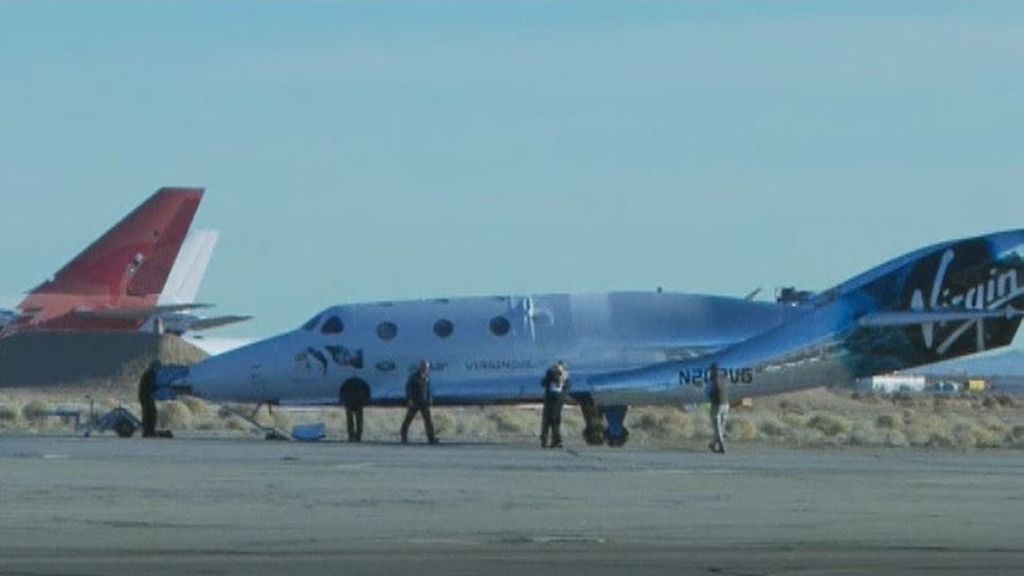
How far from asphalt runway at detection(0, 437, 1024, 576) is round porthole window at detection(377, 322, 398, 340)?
8.27 meters

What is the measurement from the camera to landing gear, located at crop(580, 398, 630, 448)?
41562 millimetres

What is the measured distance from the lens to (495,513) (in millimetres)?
22953

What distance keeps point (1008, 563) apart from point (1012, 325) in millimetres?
24749

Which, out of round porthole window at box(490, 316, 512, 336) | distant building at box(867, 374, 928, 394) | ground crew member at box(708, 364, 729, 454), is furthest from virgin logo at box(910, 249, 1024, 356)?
distant building at box(867, 374, 928, 394)

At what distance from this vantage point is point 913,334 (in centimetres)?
4244

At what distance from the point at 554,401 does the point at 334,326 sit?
5732mm

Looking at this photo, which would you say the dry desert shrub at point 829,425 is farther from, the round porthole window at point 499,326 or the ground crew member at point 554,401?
the ground crew member at point 554,401

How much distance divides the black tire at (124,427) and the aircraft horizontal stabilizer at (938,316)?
41.6 ft

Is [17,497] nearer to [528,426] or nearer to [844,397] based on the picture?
[528,426]

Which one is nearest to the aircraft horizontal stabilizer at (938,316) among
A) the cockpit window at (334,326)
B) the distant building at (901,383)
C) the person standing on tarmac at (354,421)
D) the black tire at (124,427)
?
the person standing on tarmac at (354,421)

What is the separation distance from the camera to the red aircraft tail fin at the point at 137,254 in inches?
3132

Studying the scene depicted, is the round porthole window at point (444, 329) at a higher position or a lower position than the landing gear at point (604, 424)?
higher

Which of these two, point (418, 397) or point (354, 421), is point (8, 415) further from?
point (418, 397)

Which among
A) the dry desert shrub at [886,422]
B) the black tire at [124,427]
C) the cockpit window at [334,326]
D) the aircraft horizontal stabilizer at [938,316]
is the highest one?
the cockpit window at [334,326]
